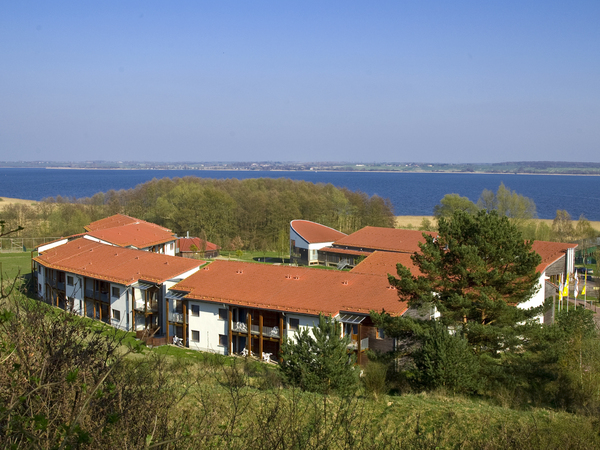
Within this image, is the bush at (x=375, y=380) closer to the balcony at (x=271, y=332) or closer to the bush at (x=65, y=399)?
the balcony at (x=271, y=332)

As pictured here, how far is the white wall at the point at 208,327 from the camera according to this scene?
25.5 meters

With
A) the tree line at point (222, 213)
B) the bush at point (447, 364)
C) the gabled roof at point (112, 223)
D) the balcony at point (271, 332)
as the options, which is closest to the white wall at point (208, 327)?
the balcony at point (271, 332)

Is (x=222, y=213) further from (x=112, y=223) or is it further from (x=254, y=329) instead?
(x=254, y=329)

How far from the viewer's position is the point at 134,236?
43938 millimetres

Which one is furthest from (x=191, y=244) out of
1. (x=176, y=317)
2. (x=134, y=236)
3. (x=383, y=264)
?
(x=176, y=317)

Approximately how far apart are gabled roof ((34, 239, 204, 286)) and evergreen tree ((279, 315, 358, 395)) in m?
15.0

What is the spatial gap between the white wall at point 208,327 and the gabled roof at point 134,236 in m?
16.8

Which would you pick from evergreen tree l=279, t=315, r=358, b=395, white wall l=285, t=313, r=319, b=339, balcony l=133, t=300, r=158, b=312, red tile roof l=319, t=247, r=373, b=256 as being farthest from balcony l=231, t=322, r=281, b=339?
red tile roof l=319, t=247, r=373, b=256

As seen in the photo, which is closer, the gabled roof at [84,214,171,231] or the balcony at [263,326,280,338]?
the balcony at [263,326,280,338]

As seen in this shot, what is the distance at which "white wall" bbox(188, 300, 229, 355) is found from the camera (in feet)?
83.7

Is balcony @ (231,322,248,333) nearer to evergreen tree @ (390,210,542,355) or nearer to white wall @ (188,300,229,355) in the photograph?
white wall @ (188,300,229,355)

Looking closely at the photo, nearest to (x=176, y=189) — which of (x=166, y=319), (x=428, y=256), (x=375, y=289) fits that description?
(x=166, y=319)

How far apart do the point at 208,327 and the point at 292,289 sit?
448 centimetres

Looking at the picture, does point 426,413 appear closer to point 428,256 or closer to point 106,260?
point 428,256
